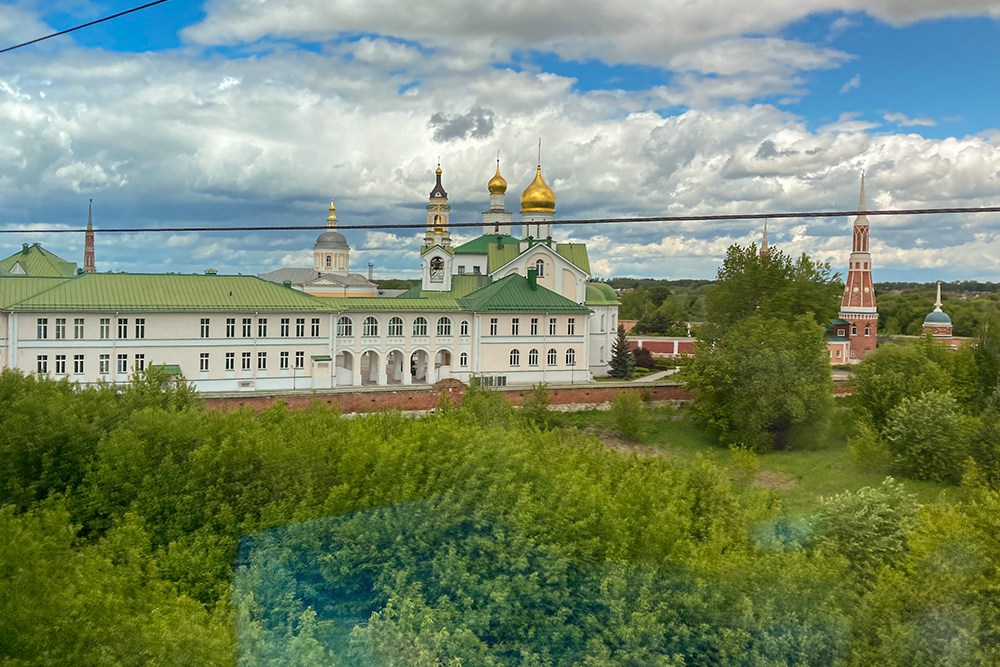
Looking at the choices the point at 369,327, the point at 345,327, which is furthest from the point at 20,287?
the point at 369,327

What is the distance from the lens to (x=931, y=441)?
2775 cm

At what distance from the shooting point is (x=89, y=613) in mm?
10070

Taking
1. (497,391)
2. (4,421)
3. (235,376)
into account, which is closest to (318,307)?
(235,376)

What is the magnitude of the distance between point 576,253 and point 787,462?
20.4 m

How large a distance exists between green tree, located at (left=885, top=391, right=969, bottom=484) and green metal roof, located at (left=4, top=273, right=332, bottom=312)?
2269cm

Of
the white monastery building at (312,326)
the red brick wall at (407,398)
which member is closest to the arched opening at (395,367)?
the white monastery building at (312,326)

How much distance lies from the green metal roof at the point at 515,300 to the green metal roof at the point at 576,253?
28.1 ft

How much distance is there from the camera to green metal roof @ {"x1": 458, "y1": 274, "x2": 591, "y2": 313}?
37219 mm

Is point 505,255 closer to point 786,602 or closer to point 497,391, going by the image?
point 497,391

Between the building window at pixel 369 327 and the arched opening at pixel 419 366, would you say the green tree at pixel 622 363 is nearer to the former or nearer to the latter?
the arched opening at pixel 419 366

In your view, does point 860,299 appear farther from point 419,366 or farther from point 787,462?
point 419,366

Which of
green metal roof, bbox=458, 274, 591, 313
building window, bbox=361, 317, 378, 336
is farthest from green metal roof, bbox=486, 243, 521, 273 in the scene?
building window, bbox=361, 317, 378, 336

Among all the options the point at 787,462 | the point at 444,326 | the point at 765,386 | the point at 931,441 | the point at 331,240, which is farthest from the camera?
the point at 331,240

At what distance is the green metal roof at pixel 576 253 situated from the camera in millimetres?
47562
